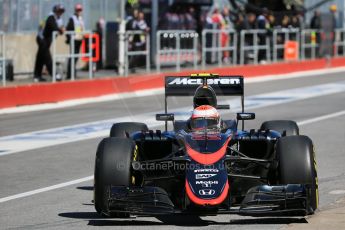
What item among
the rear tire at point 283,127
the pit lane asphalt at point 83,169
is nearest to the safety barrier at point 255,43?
the pit lane asphalt at point 83,169

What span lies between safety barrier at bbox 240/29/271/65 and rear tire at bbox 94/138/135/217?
25466 millimetres

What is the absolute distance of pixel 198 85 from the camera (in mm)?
12742

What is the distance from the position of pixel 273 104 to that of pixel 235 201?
15909 millimetres

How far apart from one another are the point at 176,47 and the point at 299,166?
22360mm

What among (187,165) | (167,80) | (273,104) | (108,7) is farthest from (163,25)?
(187,165)

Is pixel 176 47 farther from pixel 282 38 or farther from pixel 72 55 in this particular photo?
pixel 282 38

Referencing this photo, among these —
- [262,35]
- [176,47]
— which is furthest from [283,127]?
[262,35]

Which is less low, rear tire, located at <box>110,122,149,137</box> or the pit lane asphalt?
rear tire, located at <box>110,122,149,137</box>

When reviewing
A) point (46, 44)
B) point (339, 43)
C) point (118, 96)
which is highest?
point (46, 44)

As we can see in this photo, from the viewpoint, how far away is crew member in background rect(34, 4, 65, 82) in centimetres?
2773

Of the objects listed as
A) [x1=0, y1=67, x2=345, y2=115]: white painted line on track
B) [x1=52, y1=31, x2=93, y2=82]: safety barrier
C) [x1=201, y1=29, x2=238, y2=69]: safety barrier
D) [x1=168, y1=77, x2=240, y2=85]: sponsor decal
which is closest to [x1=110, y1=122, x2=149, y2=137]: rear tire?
[x1=168, y1=77, x2=240, y2=85]: sponsor decal

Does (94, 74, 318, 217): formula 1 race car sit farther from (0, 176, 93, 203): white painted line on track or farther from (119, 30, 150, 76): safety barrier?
(119, 30, 150, 76): safety barrier

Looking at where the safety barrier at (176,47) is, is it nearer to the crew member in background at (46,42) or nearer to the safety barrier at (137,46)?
the safety barrier at (137,46)

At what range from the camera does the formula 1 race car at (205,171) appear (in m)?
10.2
